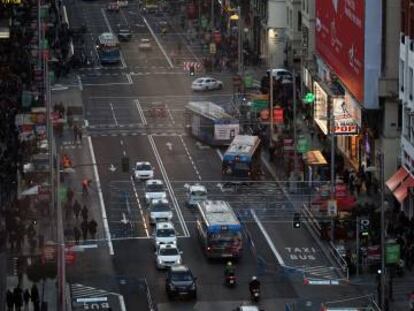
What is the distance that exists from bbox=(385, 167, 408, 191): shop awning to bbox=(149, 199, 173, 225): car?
14.0 meters

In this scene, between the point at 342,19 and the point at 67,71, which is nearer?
the point at 342,19

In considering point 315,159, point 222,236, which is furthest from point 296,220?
point 315,159

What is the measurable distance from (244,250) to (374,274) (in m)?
10.4

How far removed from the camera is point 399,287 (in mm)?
109688

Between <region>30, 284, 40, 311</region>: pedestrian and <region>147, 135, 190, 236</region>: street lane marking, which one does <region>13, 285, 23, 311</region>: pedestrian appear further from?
<region>147, 135, 190, 236</region>: street lane marking

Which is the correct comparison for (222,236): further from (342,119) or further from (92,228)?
(342,119)

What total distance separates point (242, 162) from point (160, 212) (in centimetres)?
1480

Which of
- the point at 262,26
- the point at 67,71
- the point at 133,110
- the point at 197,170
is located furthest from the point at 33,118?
the point at 262,26

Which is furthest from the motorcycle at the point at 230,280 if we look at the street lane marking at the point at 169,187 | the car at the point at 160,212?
the car at the point at 160,212

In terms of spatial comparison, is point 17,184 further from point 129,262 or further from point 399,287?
point 399,287

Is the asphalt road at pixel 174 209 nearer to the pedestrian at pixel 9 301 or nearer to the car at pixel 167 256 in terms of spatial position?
the car at pixel 167 256

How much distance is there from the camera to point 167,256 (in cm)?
11569

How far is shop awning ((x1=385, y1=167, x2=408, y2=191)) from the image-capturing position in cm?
12625

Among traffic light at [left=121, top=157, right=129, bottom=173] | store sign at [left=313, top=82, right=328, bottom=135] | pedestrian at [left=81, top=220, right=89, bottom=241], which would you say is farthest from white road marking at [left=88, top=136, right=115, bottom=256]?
store sign at [left=313, top=82, right=328, bottom=135]
